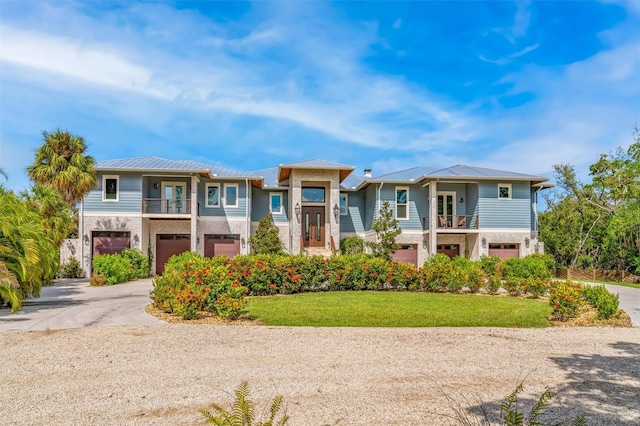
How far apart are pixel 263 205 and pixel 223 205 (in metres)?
2.47

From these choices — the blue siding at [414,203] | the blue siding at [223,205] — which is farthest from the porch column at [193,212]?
the blue siding at [414,203]

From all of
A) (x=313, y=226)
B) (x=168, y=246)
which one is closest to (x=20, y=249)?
(x=168, y=246)

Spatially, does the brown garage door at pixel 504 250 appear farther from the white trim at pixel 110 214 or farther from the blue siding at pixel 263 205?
the white trim at pixel 110 214

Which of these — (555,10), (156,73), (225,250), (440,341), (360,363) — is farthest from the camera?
(225,250)

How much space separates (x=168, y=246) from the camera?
26.0 meters

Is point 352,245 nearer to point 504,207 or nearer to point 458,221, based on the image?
point 458,221

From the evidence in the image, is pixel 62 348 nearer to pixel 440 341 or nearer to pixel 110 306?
pixel 110 306

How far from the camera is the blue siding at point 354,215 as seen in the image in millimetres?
28422

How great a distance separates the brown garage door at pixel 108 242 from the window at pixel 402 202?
15.3 m

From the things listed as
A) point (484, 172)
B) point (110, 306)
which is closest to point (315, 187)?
point (484, 172)

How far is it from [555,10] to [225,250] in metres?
20.7

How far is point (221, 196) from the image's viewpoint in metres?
26.6

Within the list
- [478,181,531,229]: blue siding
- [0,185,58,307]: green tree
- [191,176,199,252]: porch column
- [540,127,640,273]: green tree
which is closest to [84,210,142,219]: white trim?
[191,176,199,252]: porch column

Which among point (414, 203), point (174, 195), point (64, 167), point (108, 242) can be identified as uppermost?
point (64, 167)
